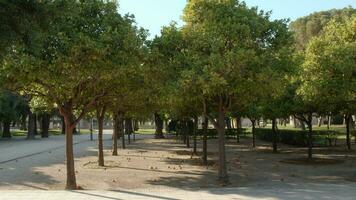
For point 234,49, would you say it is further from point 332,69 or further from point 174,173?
point 174,173

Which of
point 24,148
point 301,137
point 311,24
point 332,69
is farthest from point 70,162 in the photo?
point 311,24

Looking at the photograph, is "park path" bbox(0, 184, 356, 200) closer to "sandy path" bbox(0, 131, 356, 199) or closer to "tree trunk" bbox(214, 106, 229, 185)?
"sandy path" bbox(0, 131, 356, 199)

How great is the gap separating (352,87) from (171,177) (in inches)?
266

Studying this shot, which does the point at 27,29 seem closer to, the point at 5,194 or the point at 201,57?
the point at 5,194

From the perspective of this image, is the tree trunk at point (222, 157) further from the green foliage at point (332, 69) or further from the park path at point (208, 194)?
the green foliage at point (332, 69)

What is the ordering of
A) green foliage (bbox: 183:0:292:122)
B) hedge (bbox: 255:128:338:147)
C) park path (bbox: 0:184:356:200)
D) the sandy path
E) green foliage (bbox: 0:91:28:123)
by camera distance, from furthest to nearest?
green foliage (bbox: 0:91:28:123), hedge (bbox: 255:128:338:147), green foliage (bbox: 183:0:292:122), the sandy path, park path (bbox: 0:184:356:200)

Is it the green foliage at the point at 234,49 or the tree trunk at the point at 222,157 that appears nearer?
the green foliage at the point at 234,49

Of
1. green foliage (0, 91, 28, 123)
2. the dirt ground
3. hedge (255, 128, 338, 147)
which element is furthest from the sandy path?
green foliage (0, 91, 28, 123)


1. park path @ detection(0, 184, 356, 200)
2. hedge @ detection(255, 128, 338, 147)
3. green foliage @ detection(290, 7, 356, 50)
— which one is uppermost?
green foliage @ detection(290, 7, 356, 50)

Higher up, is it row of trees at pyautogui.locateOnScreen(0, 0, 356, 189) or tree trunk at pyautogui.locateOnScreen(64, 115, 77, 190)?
row of trees at pyautogui.locateOnScreen(0, 0, 356, 189)

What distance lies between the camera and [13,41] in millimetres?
7938

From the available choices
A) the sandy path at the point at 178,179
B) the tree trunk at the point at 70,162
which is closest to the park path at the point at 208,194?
the sandy path at the point at 178,179

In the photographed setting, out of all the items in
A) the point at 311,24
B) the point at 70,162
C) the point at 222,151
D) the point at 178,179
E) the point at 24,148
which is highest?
the point at 311,24

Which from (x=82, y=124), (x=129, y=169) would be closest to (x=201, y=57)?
(x=129, y=169)
